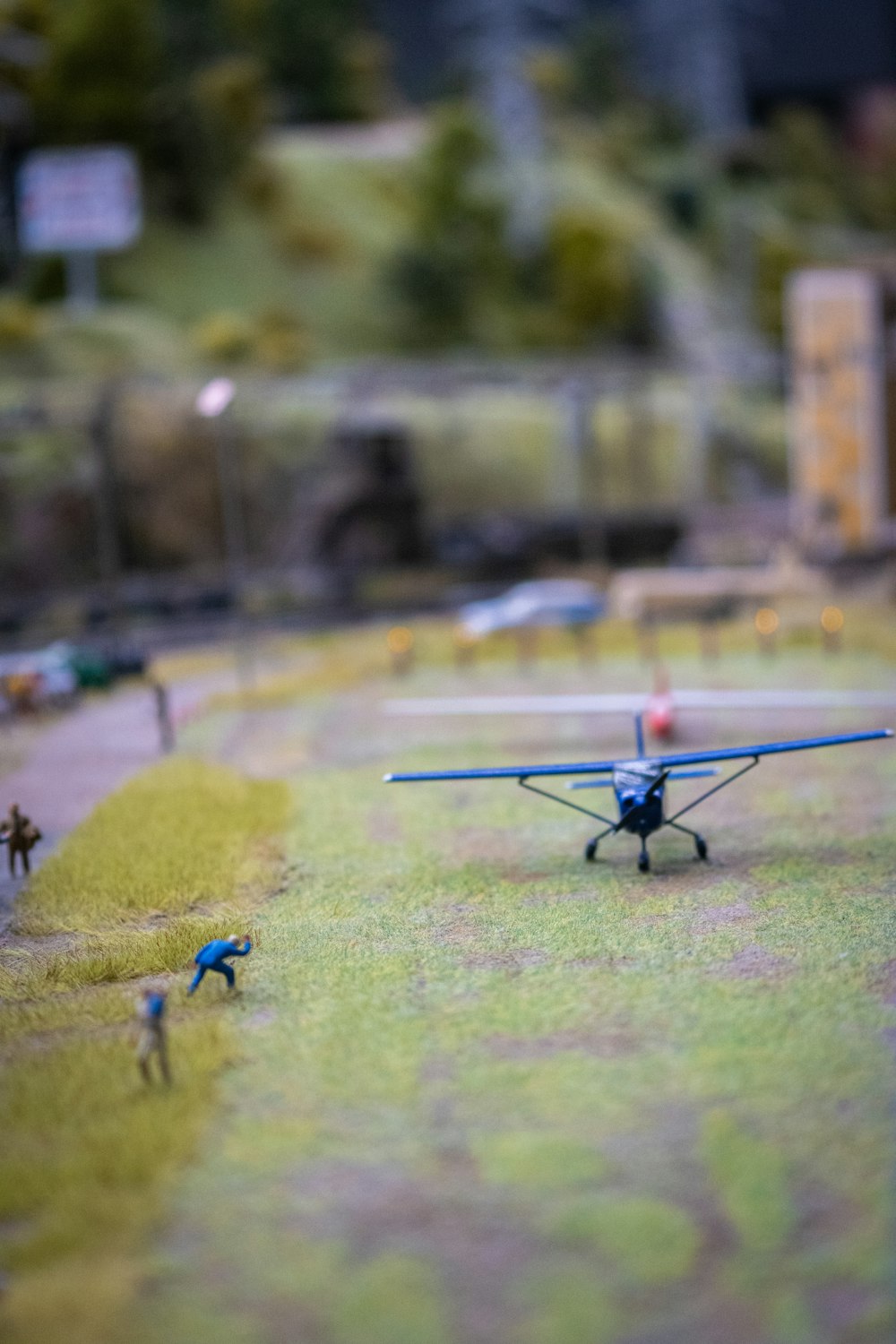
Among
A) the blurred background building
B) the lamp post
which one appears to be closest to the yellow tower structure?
the blurred background building

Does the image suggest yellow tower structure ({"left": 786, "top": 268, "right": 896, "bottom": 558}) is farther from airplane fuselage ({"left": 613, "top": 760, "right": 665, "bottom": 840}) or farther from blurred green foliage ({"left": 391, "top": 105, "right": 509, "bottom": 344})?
airplane fuselage ({"left": 613, "top": 760, "right": 665, "bottom": 840})

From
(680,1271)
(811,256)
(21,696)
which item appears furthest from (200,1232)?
(811,256)

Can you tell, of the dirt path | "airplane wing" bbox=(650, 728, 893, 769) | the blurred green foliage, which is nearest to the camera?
"airplane wing" bbox=(650, 728, 893, 769)

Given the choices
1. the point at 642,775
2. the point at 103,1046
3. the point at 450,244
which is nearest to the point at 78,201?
the point at 450,244

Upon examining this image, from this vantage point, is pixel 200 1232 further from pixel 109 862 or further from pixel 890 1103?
pixel 109 862

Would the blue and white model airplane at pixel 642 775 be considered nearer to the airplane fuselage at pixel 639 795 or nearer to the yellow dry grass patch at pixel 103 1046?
the airplane fuselage at pixel 639 795

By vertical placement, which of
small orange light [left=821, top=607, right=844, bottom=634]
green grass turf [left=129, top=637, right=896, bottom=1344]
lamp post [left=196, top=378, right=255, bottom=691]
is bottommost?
green grass turf [left=129, top=637, right=896, bottom=1344]

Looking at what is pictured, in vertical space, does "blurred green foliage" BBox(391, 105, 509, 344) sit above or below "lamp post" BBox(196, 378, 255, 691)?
above
